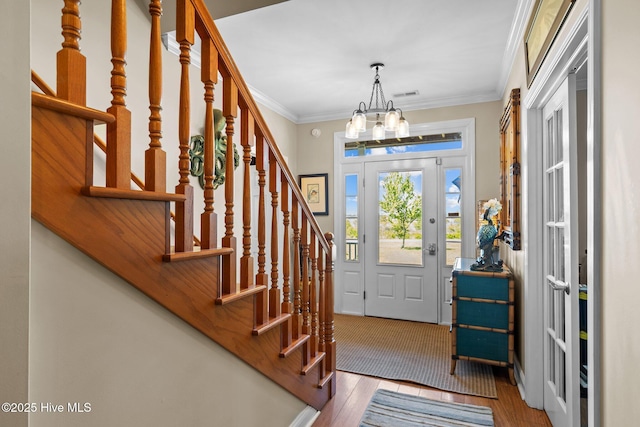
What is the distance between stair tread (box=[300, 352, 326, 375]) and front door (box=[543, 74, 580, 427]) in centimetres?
137

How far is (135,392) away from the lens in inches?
43.0

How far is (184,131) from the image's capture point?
3.93 feet

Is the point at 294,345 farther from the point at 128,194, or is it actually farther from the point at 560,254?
the point at 560,254

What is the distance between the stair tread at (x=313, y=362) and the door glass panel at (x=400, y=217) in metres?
2.30

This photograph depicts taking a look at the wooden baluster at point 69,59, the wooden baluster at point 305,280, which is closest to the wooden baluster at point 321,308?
the wooden baluster at point 305,280

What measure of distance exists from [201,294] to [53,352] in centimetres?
48

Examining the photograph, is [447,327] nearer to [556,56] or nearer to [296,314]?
[296,314]

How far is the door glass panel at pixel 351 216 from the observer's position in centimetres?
462

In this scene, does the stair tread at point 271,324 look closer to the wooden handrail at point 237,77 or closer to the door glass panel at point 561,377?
the wooden handrail at point 237,77

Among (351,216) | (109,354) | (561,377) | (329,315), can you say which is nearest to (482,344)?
(561,377)

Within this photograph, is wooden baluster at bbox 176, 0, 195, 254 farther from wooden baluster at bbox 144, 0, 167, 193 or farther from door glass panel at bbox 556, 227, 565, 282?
door glass panel at bbox 556, 227, 565, 282

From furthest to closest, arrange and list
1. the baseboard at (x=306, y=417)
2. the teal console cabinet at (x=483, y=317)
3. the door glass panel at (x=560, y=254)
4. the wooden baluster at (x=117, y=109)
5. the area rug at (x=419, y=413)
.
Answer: the teal console cabinet at (x=483, y=317)
the area rug at (x=419, y=413)
the baseboard at (x=306, y=417)
the door glass panel at (x=560, y=254)
the wooden baluster at (x=117, y=109)

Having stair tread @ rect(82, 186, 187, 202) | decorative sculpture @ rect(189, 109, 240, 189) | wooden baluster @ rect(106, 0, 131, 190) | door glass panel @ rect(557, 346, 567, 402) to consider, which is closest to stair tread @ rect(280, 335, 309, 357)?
stair tread @ rect(82, 186, 187, 202)

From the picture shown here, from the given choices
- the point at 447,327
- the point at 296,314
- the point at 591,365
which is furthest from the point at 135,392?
the point at 447,327
